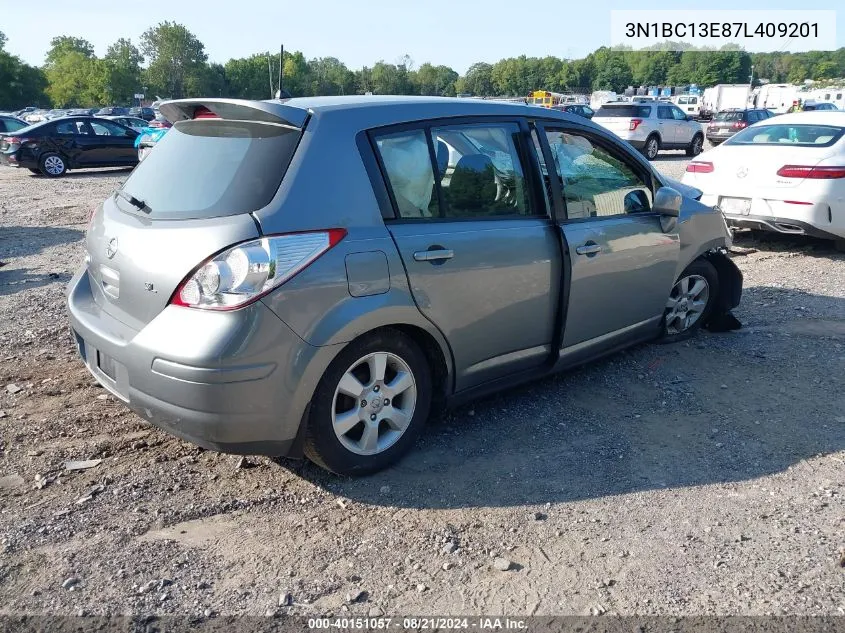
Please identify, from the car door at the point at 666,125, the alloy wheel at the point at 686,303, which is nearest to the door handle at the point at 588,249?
the alloy wheel at the point at 686,303

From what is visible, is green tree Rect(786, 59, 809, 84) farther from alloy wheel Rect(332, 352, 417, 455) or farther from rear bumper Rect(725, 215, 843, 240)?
alloy wheel Rect(332, 352, 417, 455)

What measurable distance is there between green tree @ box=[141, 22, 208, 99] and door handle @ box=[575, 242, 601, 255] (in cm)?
12242

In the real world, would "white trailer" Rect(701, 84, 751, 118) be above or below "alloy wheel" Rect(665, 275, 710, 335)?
above

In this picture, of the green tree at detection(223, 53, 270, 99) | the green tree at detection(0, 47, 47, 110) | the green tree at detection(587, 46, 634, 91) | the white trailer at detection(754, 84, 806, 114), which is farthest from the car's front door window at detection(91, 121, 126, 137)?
the green tree at detection(587, 46, 634, 91)

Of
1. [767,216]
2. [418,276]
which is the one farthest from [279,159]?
[767,216]

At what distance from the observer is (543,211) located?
404 centimetres

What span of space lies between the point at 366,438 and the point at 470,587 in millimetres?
935

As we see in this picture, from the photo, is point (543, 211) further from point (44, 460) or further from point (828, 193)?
point (828, 193)

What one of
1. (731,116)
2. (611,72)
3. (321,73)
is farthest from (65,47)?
(731,116)

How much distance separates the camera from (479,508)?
3.29m

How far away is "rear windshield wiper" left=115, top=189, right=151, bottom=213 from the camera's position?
11.3ft

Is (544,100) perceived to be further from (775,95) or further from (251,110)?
(251,110)

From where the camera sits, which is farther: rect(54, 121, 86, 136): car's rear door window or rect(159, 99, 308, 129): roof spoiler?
rect(54, 121, 86, 136): car's rear door window

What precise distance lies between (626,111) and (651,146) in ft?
4.67
